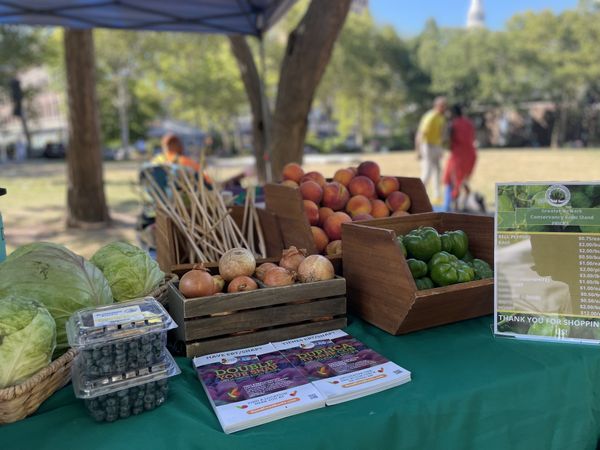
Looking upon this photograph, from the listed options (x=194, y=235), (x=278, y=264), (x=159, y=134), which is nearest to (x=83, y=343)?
(x=278, y=264)

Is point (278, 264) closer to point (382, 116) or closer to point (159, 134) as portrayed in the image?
point (382, 116)

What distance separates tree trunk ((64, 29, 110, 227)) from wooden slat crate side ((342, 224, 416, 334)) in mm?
6565

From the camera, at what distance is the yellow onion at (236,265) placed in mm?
1501

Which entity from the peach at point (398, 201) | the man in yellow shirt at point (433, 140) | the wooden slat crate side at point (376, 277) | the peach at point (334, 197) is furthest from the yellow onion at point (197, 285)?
the man in yellow shirt at point (433, 140)

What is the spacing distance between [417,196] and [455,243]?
1.83ft

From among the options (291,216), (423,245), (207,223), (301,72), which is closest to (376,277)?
(423,245)

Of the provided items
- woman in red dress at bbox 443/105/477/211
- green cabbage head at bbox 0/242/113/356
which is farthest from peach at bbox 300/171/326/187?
woman in red dress at bbox 443/105/477/211

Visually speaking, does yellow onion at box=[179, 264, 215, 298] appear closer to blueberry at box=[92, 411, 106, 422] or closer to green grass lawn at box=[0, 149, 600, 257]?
blueberry at box=[92, 411, 106, 422]

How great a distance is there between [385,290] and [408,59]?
145 ft

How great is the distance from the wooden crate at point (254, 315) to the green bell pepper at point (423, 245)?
319mm

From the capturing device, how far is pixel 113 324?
1.01 metres

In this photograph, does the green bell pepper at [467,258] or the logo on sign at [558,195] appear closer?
the logo on sign at [558,195]

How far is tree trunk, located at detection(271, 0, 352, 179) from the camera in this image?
11.9 ft

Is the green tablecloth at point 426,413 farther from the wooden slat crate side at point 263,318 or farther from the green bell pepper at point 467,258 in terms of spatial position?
the green bell pepper at point 467,258
